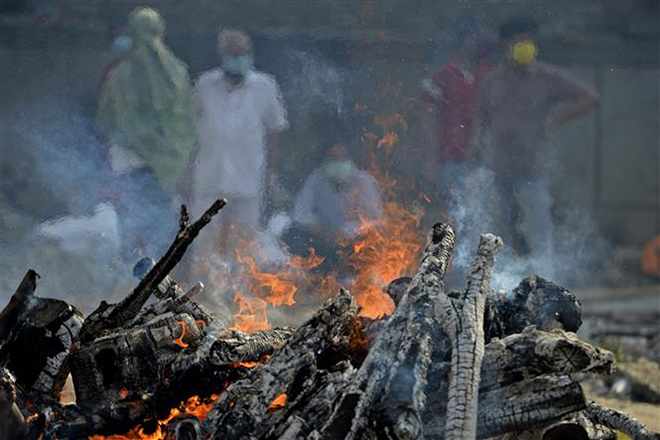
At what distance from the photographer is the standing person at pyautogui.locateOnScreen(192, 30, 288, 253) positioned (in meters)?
8.32

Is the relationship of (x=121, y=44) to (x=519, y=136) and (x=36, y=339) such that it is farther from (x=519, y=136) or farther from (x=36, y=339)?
(x=36, y=339)

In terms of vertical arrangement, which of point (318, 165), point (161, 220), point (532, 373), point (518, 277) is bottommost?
point (532, 373)

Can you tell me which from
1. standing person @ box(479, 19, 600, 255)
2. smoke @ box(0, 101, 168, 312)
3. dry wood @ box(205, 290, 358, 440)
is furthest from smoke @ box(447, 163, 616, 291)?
smoke @ box(0, 101, 168, 312)

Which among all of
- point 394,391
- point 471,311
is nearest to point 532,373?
point 471,311

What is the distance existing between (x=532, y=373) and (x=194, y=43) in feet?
21.6

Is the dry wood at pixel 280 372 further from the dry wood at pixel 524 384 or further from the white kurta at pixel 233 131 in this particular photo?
the white kurta at pixel 233 131

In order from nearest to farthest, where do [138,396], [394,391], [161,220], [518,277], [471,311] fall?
[394,391], [471,311], [138,396], [518,277], [161,220]

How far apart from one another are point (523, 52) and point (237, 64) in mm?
3154

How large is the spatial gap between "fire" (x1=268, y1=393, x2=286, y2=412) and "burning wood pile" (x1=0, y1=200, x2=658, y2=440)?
0.04 feet

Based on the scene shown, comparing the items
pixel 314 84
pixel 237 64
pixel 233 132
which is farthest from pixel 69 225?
pixel 314 84

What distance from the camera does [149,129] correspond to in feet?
27.8

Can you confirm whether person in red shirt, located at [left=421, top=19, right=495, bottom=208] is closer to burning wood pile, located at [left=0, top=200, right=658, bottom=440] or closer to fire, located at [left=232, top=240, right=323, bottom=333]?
fire, located at [left=232, top=240, right=323, bottom=333]

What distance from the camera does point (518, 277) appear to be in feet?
21.5

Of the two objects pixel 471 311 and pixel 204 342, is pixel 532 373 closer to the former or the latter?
pixel 471 311
